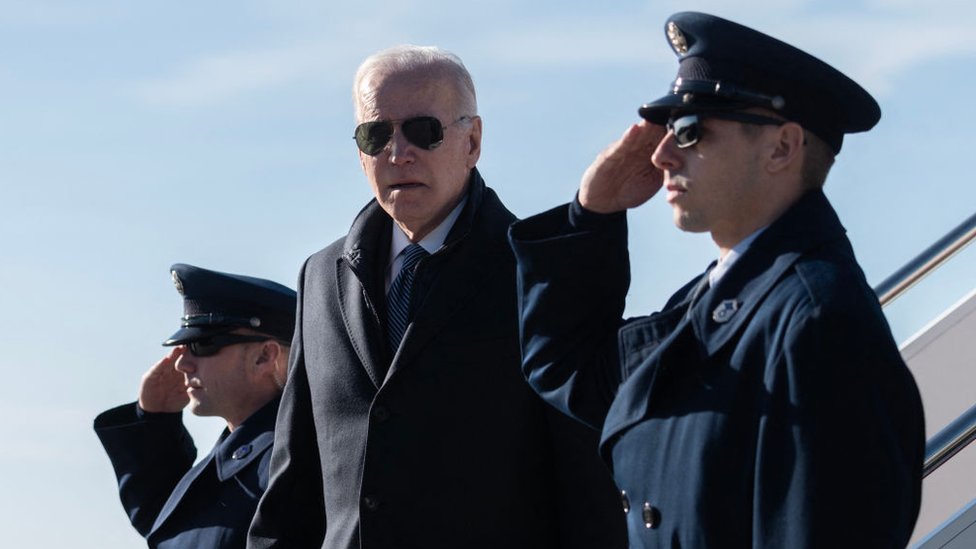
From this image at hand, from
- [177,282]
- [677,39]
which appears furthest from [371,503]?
[177,282]

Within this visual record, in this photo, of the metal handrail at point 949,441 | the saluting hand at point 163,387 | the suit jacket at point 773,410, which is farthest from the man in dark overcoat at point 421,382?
the saluting hand at point 163,387

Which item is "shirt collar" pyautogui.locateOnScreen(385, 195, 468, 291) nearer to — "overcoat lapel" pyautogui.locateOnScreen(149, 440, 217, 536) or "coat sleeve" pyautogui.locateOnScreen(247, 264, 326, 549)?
"coat sleeve" pyautogui.locateOnScreen(247, 264, 326, 549)

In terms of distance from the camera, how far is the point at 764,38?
3939 mm

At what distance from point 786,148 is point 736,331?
0.41 metres

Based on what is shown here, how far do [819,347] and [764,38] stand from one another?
0.79m

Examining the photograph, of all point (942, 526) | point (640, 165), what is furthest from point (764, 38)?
point (942, 526)

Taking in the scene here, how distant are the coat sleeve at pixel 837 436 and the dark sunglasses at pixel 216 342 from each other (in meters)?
3.42

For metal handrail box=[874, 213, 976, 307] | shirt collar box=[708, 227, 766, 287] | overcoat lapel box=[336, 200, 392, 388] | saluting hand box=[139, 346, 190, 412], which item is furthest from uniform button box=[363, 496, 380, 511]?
metal handrail box=[874, 213, 976, 307]

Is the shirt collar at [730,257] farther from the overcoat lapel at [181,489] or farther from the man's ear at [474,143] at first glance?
the overcoat lapel at [181,489]

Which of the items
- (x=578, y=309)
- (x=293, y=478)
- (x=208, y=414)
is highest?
(x=208, y=414)

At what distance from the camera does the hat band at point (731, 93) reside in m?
3.82

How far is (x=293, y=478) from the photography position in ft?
17.2

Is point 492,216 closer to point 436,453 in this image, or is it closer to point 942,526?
point 436,453

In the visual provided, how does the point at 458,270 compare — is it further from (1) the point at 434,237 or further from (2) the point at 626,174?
(2) the point at 626,174
